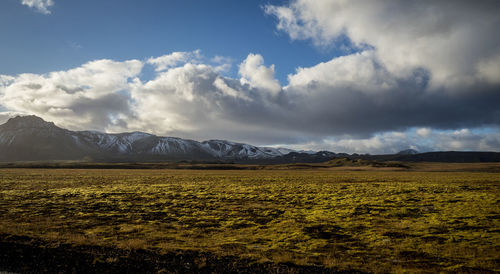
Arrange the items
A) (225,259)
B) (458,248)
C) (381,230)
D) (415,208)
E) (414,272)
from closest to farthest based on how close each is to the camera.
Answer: (414,272) → (225,259) → (458,248) → (381,230) → (415,208)

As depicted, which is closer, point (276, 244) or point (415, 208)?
point (276, 244)

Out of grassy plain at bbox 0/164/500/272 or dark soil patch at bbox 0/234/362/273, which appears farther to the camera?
grassy plain at bbox 0/164/500/272

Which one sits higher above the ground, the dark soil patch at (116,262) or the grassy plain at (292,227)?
the dark soil patch at (116,262)

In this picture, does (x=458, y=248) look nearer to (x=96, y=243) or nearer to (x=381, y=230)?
(x=381, y=230)

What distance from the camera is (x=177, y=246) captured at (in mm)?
14102

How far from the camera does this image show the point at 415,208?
25.5 m

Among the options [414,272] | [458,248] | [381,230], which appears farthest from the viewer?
[381,230]

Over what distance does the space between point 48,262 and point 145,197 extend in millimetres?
22644

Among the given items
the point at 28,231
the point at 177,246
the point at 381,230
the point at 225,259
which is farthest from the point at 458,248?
the point at 28,231

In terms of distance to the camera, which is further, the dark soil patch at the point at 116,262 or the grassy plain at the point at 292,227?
the grassy plain at the point at 292,227

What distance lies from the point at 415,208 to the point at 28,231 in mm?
31600

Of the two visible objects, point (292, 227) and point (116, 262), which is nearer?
point (116, 262)

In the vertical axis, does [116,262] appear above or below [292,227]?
above

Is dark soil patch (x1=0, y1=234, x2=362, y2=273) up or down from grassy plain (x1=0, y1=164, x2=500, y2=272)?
up
